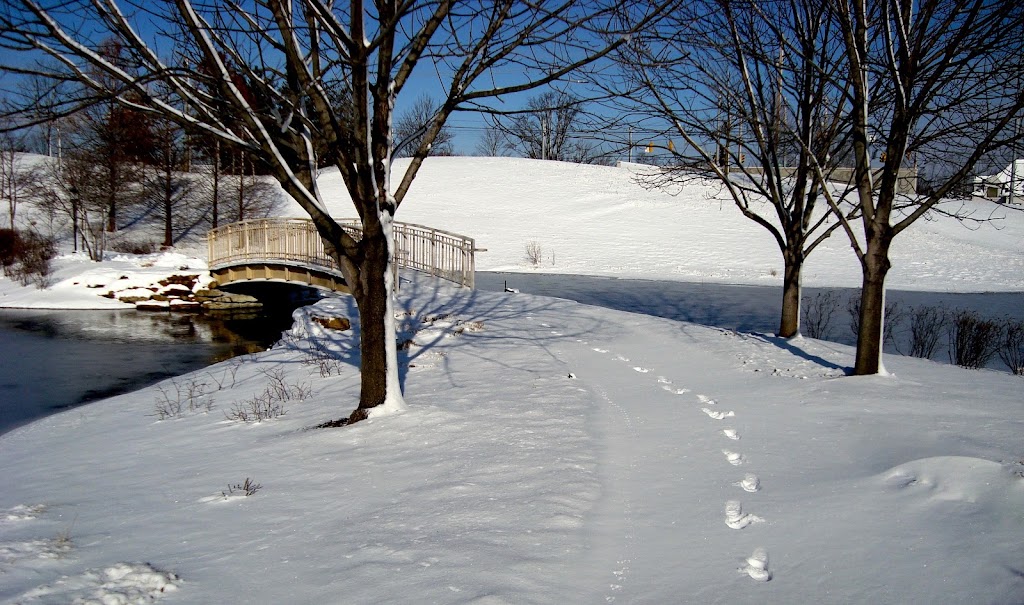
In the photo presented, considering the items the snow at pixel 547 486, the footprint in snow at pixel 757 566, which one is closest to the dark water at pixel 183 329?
the snow at pixel 547 486

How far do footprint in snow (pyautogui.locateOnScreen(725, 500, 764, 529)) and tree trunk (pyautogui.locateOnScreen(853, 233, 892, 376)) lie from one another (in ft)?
14.1

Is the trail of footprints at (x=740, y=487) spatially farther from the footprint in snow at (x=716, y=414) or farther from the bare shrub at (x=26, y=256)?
the bare shrub at (x=26, y=256)

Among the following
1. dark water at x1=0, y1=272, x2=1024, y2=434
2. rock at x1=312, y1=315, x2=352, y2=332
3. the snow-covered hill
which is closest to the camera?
dark water at x1=0, y1=272, x2=1024, y2=434

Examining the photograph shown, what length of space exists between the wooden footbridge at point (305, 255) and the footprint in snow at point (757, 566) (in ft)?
44.0

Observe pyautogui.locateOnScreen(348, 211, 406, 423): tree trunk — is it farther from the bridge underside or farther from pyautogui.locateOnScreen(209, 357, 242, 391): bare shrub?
the bridge underside

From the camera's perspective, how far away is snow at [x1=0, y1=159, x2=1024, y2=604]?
3.25 metres

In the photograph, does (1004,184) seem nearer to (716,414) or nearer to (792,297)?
(792,297)

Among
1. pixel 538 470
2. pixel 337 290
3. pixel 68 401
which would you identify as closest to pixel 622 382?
pixel 538 470

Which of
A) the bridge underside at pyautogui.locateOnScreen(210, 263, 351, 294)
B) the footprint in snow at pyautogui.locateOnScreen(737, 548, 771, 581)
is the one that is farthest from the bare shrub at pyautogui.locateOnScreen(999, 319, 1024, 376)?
the bridge underside at pyautogui.locateOnScreen(210, 263, 351, 294)

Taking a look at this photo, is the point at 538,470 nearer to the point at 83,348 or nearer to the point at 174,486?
the point at 174,486

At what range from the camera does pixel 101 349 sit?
1566 centimetres

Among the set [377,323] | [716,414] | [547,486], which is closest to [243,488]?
[377,323]

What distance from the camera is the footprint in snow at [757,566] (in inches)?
127

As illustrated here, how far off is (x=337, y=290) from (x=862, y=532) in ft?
51.2
